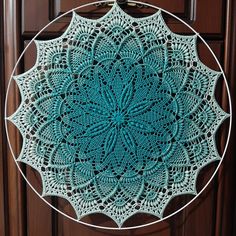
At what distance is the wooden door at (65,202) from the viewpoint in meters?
0.74

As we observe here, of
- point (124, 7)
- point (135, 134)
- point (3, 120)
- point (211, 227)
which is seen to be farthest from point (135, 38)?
point (211, 227)

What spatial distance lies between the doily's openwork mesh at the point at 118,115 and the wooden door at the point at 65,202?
3 centimetres

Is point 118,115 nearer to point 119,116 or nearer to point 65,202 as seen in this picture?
point 119,116

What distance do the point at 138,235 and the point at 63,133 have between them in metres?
0.25

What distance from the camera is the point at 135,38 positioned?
0.75 meters

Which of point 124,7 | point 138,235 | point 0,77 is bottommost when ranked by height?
point 138,235

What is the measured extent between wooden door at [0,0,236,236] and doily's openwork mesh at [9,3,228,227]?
1.0 inches

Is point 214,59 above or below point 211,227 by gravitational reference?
above

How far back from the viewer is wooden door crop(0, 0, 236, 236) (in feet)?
2.44

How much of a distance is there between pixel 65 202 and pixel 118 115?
0.68ft

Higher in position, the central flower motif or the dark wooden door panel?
the dark wooden door panel

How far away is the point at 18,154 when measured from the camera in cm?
77

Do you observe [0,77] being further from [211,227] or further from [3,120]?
[211,227]

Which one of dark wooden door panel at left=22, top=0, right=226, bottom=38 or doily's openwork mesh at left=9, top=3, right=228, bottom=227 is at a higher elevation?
dark wooden door panel at left=22, top=0, right=226, bottom=38
